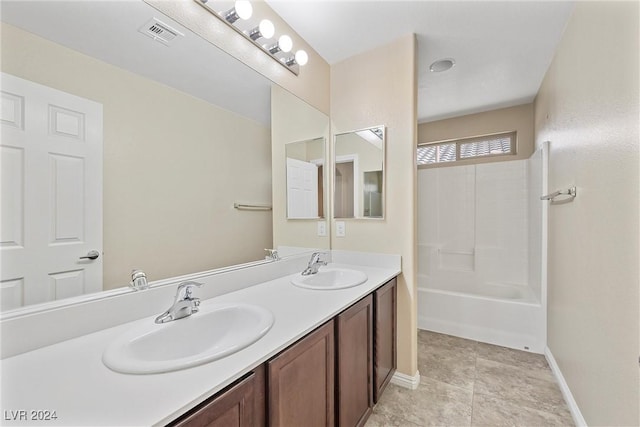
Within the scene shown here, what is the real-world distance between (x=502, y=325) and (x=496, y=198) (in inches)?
55.1

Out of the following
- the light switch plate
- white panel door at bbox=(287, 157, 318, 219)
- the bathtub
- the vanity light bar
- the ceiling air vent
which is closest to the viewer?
the ceiling air vent

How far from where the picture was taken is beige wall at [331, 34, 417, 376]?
1869mm

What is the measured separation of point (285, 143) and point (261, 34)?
0.61m

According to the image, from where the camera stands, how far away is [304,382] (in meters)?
0.97

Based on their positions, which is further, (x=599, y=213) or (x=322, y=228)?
(x=322, y=228)

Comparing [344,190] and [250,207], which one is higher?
[344,190]

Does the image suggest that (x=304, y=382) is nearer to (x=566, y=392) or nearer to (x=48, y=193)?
(x=48, y=193)

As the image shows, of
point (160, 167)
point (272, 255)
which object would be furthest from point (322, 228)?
point (160, 167)

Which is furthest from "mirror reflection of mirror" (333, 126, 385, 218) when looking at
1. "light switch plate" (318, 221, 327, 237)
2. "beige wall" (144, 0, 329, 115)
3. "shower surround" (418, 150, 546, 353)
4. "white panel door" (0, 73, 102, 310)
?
"white panel door" (0, 73, 102, 310)

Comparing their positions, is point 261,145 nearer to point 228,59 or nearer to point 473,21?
point 228,59

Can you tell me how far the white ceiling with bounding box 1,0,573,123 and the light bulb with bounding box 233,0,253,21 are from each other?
221 mm

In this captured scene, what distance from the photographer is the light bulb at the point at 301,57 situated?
180 cm

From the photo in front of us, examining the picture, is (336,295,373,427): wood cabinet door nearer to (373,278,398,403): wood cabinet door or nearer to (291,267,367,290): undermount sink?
(373,278,398,403): wood cabinet door

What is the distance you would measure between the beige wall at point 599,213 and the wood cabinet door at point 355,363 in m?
1.02
